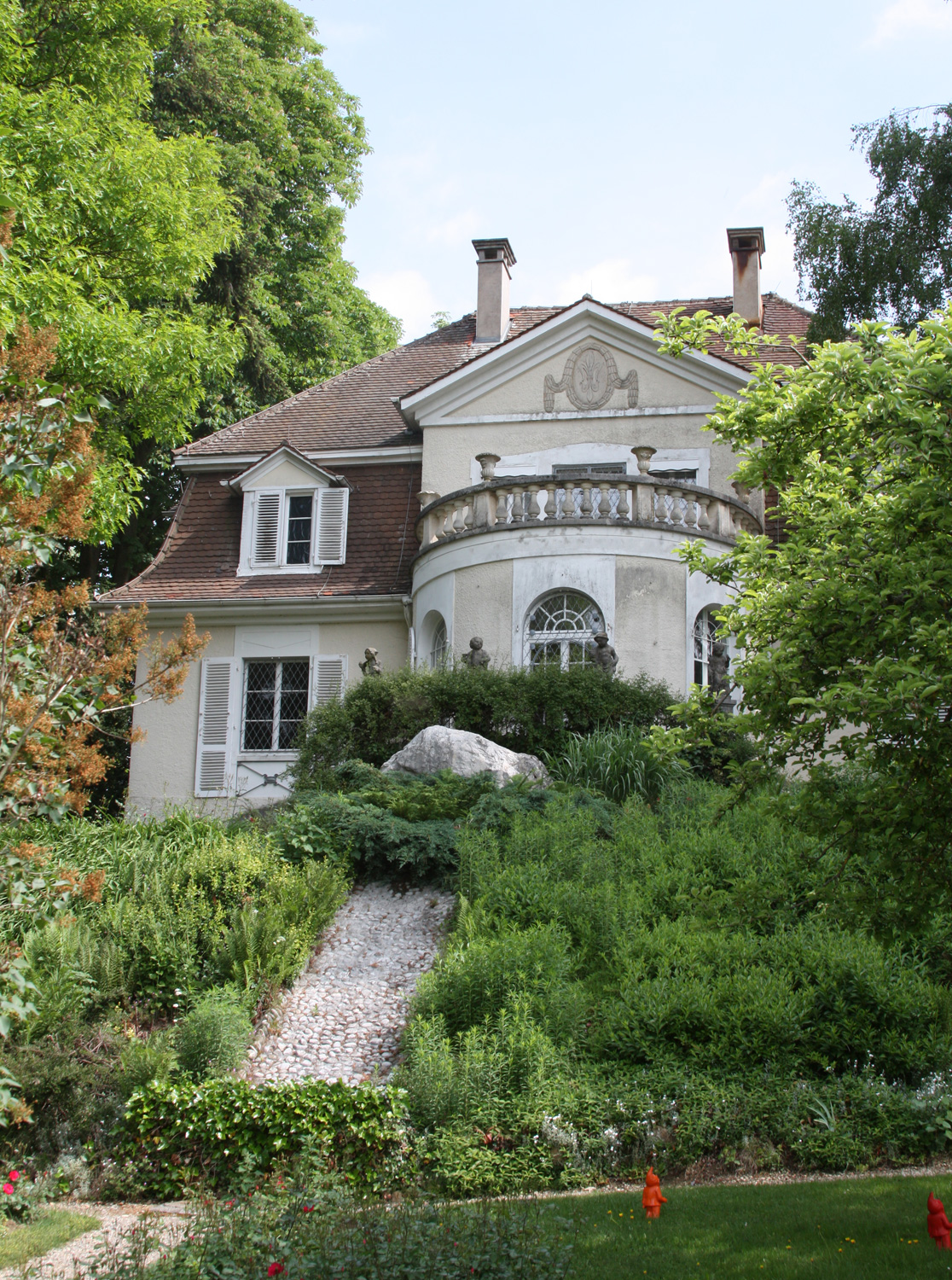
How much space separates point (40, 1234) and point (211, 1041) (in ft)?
6.85

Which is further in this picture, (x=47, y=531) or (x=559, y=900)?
(x=559, y=900)

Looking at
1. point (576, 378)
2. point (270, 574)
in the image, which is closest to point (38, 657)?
point (270, 574)

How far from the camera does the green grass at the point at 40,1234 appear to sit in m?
6.32

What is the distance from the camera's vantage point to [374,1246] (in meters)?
5.43

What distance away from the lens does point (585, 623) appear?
17.4 meters

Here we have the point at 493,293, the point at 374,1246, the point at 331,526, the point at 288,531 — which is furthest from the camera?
the point at 493,293

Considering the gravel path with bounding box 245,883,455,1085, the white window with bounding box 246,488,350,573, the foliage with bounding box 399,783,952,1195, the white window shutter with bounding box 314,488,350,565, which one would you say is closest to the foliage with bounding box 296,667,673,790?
the gravel path with bounding box 245,883,455,1085

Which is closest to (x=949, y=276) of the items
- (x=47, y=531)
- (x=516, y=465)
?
(x=516, y=465)

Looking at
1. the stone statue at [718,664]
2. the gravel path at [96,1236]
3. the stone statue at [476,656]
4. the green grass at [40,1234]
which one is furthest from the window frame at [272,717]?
the green grass at [40,1234]

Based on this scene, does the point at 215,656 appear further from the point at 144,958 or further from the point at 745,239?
the point at 745,239

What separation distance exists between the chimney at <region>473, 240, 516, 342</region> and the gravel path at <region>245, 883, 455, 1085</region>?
44.0 ft

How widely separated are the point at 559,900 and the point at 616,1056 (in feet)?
6.63

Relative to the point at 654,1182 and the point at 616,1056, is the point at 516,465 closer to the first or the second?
the point at 616,1056

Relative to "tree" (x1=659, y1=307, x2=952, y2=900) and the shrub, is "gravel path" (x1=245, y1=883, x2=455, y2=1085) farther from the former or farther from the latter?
"tree" (x1=659, y1=307, x2=952, y2=900)
